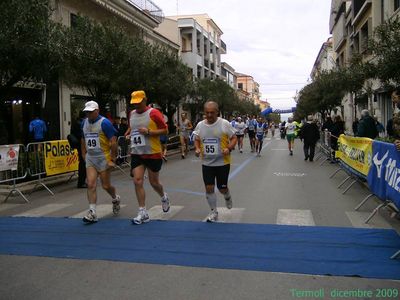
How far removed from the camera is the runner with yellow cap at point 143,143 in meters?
7.07

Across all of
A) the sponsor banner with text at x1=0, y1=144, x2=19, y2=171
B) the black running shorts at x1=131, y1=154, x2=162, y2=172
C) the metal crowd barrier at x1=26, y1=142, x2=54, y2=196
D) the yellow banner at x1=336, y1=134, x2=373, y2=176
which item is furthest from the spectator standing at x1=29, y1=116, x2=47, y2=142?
the black running shorts at x1=131, y1=154, x2=162, y2=172

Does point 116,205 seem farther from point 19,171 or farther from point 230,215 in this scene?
point 19,171

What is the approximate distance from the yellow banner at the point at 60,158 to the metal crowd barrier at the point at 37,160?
0.09m

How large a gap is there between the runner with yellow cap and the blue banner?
326 centimetres

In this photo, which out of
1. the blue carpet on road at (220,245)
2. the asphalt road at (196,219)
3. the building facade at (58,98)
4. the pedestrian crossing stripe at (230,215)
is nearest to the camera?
the asphalt road at (196,219)

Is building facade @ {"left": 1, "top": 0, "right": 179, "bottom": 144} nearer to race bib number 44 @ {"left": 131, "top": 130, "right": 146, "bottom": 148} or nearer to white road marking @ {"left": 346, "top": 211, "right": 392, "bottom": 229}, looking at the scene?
race bib number 44 @ {"left": 131, "top": 130, "right": 146, "bottom": 148}

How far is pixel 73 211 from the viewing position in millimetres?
8391

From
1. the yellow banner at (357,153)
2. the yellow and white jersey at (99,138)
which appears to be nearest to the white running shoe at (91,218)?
the yellow and white jersey at (99,138)

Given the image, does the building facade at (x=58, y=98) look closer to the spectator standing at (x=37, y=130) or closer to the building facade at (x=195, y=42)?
the spectator standing at (x=37, y=130)

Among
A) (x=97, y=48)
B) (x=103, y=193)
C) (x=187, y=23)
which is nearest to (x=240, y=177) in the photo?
(x=103, y=193)

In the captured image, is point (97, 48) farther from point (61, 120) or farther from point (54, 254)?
point (54, 254)

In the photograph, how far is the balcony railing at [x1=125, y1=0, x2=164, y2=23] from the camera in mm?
29569

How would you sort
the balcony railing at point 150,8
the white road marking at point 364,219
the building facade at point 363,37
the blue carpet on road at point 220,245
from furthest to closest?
the balcony railing at point 150,8, the building facade at point 363,37, the white road marking at point 364,219, the blue carpet on road at point 220,245

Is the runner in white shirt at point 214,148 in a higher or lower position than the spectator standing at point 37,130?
lower
